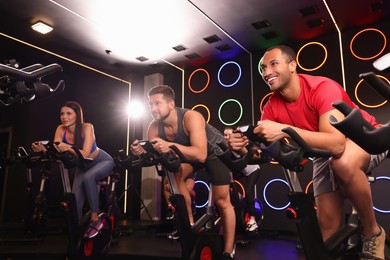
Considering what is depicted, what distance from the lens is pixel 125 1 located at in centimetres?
439

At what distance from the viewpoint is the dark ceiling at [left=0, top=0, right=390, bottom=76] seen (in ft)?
14.8

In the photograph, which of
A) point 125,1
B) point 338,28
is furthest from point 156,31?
point 338,28

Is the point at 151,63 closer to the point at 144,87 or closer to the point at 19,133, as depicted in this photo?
the point at 144,87

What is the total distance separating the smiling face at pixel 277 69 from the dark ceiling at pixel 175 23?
2.80 metres

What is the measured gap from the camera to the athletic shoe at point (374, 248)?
1784mm

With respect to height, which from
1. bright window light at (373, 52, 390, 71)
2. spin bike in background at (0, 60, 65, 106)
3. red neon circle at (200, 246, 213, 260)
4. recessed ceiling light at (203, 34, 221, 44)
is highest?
recessed ceiling light at (203, 34, 221, 44)

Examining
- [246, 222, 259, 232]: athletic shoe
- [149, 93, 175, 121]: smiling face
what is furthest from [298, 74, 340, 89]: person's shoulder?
[246, 222, 259, 232]: athletic shoe

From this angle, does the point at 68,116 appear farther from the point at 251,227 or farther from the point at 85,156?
the point at 251,227

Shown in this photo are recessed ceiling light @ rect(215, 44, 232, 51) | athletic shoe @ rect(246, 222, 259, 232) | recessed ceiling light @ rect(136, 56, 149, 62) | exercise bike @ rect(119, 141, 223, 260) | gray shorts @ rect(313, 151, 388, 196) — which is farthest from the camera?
recessed ceiling light @ rect(136, 56, 149, 62)

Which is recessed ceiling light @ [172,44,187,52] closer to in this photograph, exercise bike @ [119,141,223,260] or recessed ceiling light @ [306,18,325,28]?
recessed ceiling light @ [306,18,325,28]

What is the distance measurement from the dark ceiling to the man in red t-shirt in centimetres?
286

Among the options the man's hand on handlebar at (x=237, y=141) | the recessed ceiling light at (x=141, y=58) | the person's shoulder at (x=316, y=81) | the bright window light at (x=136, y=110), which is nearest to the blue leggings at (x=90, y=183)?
the man's hand on handlebar at (x=237, y=141)

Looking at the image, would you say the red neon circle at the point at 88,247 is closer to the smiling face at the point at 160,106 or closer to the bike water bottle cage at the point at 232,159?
the smiling face at the point at 160,106

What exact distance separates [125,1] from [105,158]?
2.25 m
